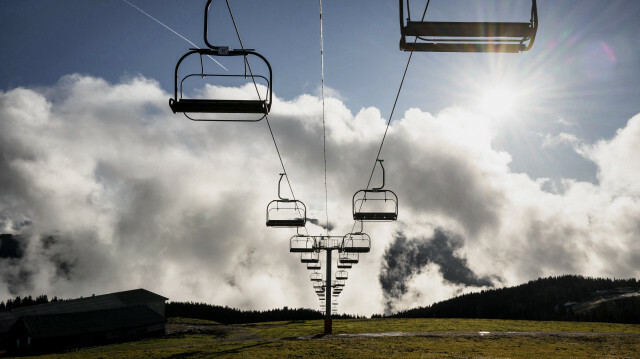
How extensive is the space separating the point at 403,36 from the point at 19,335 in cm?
8593

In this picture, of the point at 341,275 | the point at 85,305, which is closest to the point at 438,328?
the point at 341,275

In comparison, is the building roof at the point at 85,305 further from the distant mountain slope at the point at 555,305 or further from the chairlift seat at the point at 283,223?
the distant mountain slope at the point at 555,305

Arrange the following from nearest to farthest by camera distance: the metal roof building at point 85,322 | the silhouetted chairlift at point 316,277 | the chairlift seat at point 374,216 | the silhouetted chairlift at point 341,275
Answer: the chairlift seat at point 374,216, the silhouetted chairlift at point 341,275, the silhouetted chairlift at point 316,277, the metal roof building at point 85,322

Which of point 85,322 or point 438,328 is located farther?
point 85,322

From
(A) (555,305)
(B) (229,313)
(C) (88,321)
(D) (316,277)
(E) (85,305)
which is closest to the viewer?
(D) (316,277)

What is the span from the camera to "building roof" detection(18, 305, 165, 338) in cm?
7038

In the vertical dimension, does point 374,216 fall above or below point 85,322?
above

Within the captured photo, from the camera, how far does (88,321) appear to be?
76.3 metres

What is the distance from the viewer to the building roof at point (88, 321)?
70.4 metres

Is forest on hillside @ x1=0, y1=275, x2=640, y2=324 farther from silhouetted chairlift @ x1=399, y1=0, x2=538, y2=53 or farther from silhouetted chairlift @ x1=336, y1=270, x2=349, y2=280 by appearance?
silhouetted chairlift @ x1=399, y1=0, x2=538, y2=53

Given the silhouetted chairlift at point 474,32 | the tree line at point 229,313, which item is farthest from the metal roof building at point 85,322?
the silhouetted chairlift at point 474,32

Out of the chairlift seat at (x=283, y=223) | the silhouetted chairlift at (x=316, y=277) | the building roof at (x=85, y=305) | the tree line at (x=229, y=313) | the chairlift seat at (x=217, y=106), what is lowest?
the tree line at (x=229, y=313)

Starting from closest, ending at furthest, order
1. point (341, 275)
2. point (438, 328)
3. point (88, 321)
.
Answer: point (341, 275) < point (438, 328) < point (88, 321)

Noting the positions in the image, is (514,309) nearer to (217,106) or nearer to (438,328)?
(438,328)
